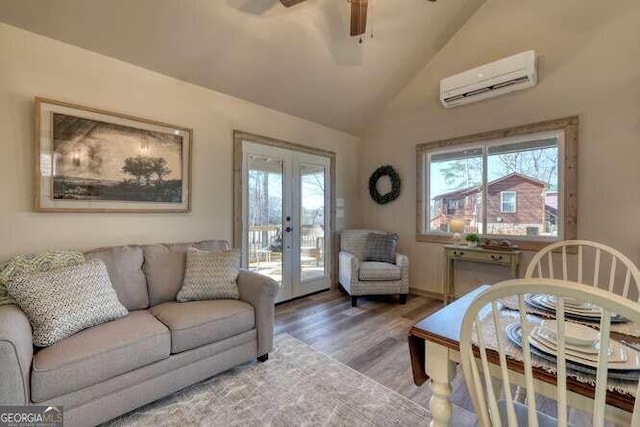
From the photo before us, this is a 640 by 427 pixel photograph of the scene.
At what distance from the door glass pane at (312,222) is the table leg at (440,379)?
3.04 meters

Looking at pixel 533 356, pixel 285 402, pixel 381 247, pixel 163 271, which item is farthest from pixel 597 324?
pixel 381 247

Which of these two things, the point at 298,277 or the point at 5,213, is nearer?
the point at 5,213

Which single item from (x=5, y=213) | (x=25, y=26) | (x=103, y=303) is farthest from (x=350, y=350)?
(x=25, y=26)

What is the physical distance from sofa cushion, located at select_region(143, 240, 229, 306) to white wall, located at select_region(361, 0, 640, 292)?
320 cm

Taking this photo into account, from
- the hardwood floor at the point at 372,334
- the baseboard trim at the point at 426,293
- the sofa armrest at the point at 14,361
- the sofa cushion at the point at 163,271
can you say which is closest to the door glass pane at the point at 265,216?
the hardwood floor at the point at 372,334

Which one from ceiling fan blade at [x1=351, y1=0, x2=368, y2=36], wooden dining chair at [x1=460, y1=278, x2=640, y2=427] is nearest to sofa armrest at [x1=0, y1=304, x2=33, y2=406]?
wooden dining chair at [x1=460, y1=278, x2=640, y2=427]

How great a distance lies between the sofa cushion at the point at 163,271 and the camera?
236 centimetres

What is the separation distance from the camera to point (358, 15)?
86.2 inches

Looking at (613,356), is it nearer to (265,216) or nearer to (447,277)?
(447,277)

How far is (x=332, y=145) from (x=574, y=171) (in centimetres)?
291

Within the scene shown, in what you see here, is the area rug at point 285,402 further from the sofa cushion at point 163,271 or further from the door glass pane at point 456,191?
the door glass pane at point 456,191

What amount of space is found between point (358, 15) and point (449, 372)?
2360 mm

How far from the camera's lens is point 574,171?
119 inches

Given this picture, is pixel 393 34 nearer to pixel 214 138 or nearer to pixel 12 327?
pixel 214 138
